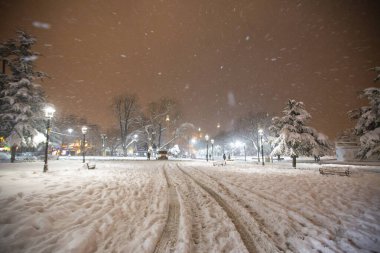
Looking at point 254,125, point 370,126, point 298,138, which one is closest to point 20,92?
point 298,138

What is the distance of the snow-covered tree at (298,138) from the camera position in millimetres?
26609

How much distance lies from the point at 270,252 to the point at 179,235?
2.01m

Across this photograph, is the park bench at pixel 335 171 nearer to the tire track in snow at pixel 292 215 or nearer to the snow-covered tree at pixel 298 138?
the snow-covered tree at pixel 298 138

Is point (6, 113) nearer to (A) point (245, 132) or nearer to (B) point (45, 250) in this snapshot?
(B) point (45, 250)

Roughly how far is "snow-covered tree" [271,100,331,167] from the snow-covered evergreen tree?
99.8 feet

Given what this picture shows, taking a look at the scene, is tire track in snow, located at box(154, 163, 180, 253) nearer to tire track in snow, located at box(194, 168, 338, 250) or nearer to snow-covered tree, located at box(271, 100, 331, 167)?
tire track in snow, located at box(194, 168, 338, 250)

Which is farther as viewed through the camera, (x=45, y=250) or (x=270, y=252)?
(x=270, y=252)

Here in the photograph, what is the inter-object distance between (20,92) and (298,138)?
33491 millimetres

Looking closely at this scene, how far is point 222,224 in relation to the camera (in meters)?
6.08

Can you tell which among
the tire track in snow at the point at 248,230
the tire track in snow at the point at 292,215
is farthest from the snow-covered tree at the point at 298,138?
the tire track in snow at the point at 248,230

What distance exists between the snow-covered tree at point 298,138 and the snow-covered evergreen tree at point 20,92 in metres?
30.4

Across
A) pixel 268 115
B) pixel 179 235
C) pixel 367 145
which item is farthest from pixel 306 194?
pixel 268 115

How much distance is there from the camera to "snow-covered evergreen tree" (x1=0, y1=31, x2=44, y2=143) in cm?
2655

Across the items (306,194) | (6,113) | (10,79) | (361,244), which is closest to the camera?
(361,244)
